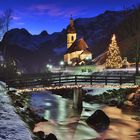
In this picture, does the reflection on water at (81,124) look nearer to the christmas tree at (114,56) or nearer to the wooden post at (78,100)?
the wooden post at (78,100)

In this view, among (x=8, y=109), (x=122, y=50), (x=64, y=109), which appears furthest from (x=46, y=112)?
(x=122, y=50)

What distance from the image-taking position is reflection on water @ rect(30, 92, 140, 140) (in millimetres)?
31969

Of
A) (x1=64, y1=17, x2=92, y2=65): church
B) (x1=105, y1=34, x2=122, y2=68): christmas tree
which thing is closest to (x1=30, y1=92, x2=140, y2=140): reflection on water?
(x1=105, y1=34, x2=122, y2=68): christmas tree

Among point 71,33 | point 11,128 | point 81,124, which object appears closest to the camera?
point 11,128

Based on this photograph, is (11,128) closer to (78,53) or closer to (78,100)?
(78,100)

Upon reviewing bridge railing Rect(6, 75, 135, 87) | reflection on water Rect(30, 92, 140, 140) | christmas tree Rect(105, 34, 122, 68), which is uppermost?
christmas tree Rect(105, 34, 122, 68)

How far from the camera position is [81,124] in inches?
1464

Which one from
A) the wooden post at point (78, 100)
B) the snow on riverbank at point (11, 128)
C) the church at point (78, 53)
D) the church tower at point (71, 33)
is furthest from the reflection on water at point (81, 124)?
the church tower at point (71, 33)

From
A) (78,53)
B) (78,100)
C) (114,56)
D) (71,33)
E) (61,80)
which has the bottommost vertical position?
(78,100)

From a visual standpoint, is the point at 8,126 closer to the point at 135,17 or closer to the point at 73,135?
the point at 73,135

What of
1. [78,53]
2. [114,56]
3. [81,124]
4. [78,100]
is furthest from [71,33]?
[81,124]

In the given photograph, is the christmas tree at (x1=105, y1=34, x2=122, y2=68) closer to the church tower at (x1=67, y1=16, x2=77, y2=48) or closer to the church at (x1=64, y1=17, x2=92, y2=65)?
the church at (x1=64, y1=17, x2=92, y2=65)

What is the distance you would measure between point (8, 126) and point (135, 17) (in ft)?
224

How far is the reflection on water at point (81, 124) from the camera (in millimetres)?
31969
